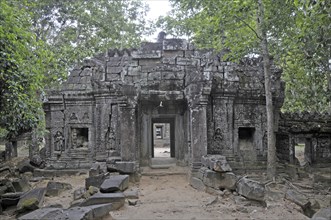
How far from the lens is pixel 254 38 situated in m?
9.57

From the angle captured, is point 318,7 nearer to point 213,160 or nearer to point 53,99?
point 213,160

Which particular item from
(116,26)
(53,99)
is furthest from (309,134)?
(116,26)

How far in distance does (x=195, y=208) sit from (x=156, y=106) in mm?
4519

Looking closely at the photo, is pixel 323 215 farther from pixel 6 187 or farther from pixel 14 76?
pixel 6 187

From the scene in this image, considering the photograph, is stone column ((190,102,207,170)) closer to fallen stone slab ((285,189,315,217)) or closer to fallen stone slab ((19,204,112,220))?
fallen stone slab ((285,189,315,217))

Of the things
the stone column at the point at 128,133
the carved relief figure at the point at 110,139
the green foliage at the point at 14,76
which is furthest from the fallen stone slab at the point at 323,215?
the carved relief figure at the point at 110,139

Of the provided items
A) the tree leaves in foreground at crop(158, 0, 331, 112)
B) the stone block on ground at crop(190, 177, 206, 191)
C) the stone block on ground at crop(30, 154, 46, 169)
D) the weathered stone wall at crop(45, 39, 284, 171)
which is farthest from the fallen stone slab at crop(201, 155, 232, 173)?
the stone block on ground at crop(30, 154, 46, 169)

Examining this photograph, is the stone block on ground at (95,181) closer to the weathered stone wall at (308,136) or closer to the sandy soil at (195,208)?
the sandy soil at (195,208)

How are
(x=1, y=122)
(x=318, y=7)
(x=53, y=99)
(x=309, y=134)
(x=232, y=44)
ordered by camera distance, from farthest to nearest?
1. (x=309, y=134)
2. (x=53, y=99)
3. (x=232, y=44)
4. (x=1, y=122)
5. (x=318, y=7)

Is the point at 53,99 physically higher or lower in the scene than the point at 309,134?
higher

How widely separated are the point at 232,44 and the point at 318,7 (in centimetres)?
337

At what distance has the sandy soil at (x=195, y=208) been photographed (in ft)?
18.2

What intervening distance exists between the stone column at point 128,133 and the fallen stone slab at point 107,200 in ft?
7.67

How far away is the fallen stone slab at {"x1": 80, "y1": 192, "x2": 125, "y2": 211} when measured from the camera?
18.9ft
